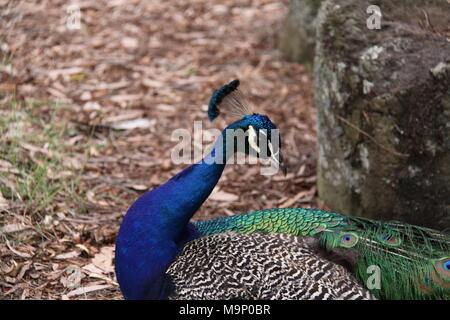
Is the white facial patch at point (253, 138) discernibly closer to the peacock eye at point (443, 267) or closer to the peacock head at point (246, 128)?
the peacock head at point (246, 128)

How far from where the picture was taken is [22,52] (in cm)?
555

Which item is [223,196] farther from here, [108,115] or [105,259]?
[108,115]

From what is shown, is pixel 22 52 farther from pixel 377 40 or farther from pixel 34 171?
pixel 377 40

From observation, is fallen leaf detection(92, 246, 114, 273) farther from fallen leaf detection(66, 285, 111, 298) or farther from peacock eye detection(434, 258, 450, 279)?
peacock eye detection(434, 258, 450, 279)

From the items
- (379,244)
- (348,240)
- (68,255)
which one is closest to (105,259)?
(68,255)

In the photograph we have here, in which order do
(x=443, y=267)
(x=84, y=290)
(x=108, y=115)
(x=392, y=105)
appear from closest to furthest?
1. (x=443, y=267)
2. (x=84, y=290)
3. (x=392, y=105)
4. (x=108, y=115)

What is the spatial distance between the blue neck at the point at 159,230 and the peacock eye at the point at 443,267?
1005 mm

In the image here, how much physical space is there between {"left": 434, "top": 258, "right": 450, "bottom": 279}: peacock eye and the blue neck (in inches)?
39.6

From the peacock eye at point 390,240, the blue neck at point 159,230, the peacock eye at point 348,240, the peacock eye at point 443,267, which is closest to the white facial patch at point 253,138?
the blue neck at point 159,230

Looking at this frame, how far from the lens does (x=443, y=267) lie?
2.69 m

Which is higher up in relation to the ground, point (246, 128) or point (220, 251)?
point (246, 128)

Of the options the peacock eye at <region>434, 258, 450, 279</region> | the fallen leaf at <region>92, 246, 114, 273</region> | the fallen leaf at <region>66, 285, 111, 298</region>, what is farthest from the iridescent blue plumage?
the peacock eye at <region>434, 258, 450, 279</region>

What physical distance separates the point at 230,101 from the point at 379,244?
90 centimetres
